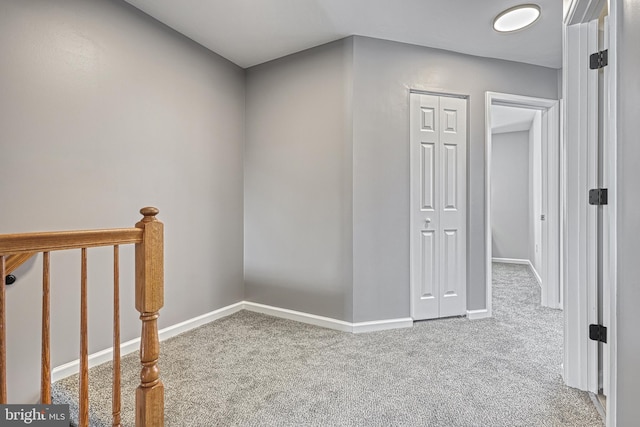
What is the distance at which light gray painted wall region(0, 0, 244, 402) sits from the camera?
1832 millimetres

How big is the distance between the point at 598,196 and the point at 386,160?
148 centimetres

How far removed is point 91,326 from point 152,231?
122cm

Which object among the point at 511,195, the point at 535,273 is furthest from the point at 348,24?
the point at 511,195

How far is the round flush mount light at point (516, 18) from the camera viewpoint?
240 cm

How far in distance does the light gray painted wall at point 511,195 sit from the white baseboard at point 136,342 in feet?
16.6

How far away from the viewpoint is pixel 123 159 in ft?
7.68

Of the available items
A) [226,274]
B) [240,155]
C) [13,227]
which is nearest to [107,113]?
[13,227]

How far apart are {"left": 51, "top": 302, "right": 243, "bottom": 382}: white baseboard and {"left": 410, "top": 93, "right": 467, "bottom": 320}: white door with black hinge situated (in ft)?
5.51

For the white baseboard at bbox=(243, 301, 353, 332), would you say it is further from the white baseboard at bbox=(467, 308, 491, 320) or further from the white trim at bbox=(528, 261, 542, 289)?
the white trim at bbox=(528, 261, 542, 289)

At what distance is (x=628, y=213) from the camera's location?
115 centimetres

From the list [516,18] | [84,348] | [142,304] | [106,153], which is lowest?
[84,348]

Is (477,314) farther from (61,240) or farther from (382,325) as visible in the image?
(61,240)

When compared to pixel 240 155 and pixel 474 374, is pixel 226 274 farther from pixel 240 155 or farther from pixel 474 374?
pixel 474 374

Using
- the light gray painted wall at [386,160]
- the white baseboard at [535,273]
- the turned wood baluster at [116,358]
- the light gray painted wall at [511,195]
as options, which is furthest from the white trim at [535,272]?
the turned wood baluster at [116,358]
